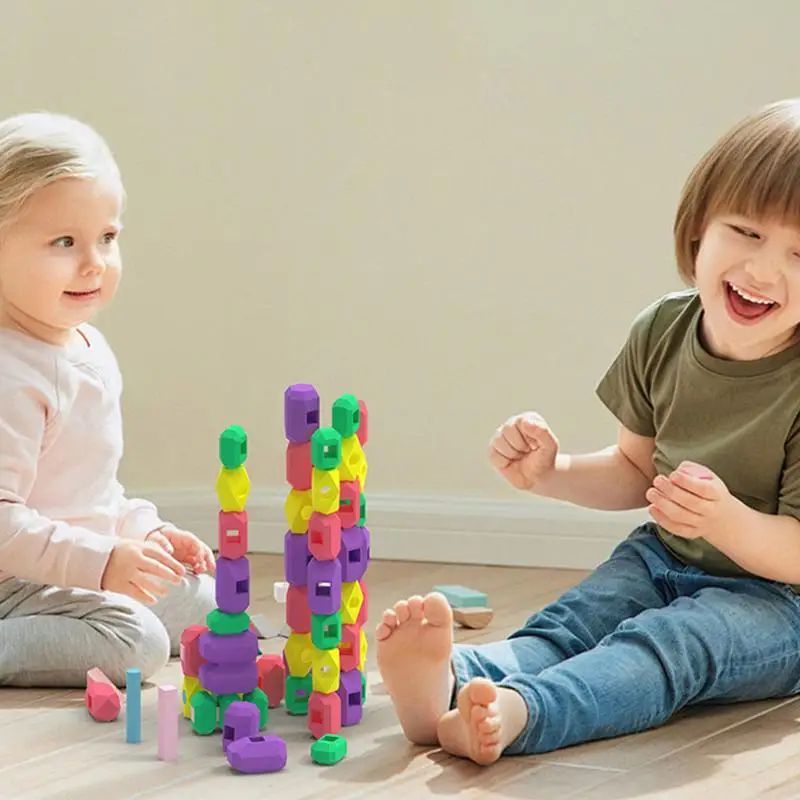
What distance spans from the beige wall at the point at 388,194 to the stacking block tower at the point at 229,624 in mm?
857

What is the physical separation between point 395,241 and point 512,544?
437 millimetres

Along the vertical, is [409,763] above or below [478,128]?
below

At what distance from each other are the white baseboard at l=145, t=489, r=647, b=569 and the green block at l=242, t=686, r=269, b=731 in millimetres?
803

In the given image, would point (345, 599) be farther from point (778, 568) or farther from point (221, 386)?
point (221, 386)

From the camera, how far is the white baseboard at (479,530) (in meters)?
2.13

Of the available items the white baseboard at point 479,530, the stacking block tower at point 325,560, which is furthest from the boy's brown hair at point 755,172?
the white baseboard at point 479,530

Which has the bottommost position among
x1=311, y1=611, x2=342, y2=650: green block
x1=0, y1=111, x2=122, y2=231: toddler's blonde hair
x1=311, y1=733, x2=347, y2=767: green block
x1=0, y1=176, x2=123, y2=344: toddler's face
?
x1=311, y1=733, x2=347, y2=767: green block

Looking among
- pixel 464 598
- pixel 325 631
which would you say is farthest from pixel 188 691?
pixel 464 598

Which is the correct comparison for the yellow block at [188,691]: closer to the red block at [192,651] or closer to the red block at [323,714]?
the red block at [192,651]

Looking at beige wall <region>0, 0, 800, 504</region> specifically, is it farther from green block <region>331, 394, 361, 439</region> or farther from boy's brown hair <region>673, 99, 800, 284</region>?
green block <region>331, 394, 361, 439</region>

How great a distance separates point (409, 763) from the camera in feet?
4.22

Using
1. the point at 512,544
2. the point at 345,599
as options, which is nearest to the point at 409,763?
the point at 345,599

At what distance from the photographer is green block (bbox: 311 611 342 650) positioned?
52.6 inches

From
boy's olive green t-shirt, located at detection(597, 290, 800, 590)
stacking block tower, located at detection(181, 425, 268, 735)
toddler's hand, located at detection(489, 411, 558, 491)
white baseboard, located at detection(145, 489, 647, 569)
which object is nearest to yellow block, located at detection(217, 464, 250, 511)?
stacking block tower, located at detection(181, 425, 268, 735)
